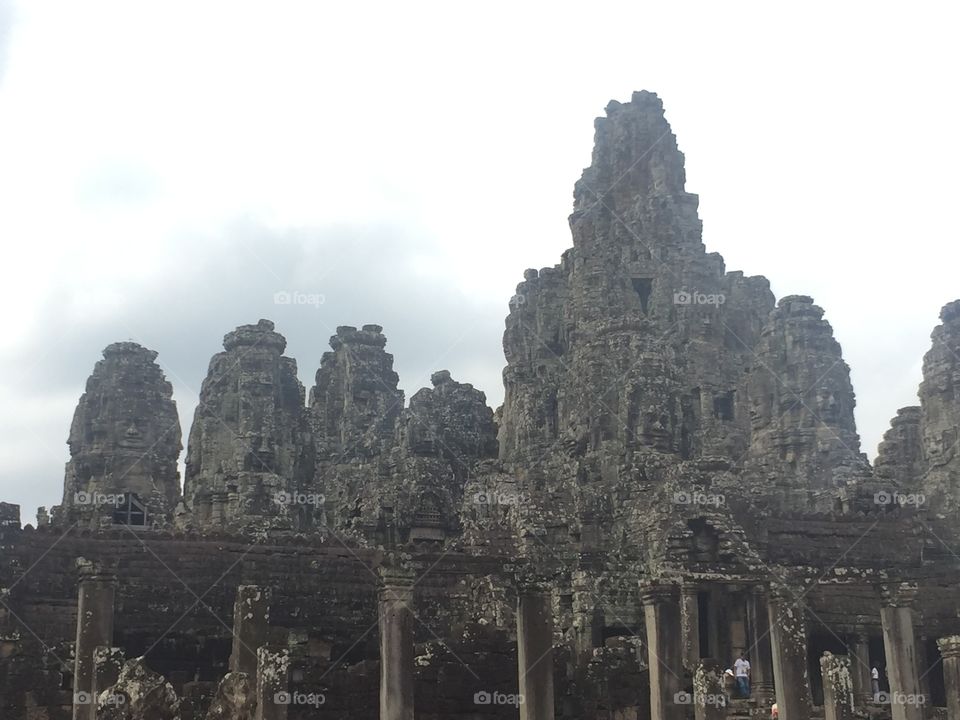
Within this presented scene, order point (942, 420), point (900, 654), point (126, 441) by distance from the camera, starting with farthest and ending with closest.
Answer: point (942, 420), point (126, 441), point (900, 654)

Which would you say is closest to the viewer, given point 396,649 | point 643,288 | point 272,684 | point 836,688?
point 272,684

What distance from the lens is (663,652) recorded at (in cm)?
2398

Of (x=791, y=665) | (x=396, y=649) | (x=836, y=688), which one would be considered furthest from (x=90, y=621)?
(x=836, y=688)

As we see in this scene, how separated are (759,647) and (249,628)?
14038mm

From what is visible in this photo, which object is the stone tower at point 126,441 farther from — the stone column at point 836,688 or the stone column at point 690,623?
the stone column at point 836,688

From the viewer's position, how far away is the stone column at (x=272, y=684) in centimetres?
1955

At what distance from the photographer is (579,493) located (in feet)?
120

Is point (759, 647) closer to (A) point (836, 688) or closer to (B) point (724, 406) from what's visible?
(A) point (836, 688)

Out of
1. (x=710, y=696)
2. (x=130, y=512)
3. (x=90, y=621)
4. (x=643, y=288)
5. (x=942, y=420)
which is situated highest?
(x=643, y=288)

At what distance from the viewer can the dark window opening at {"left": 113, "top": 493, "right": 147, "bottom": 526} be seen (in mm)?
40219

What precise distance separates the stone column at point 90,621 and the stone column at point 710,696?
1004 centimetres

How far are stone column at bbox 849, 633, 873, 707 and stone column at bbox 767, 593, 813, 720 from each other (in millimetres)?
6672

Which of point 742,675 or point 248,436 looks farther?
point 248,436

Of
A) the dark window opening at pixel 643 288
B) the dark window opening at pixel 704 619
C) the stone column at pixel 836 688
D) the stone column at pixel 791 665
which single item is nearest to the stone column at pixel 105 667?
the stone column at pixel 791 665
